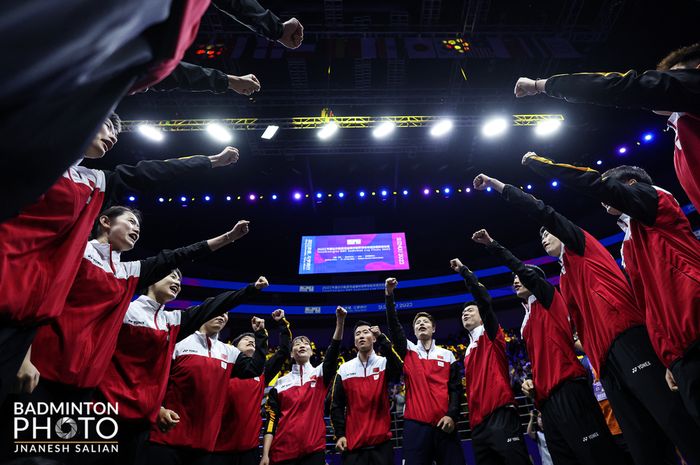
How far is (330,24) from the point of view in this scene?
809cm

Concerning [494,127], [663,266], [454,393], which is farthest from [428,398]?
[494,127]

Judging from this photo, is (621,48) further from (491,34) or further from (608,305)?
(608,305)

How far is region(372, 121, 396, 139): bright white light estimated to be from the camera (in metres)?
9.45

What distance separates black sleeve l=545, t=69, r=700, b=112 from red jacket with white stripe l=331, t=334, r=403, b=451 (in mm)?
3229

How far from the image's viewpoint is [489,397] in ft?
11.5

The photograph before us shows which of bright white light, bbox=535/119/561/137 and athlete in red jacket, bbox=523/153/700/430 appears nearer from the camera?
athlete in red jacket, bbox=523/153/700/430

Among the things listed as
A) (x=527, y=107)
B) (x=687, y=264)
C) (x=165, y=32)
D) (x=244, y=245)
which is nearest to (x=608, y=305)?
(x=687, y=264)

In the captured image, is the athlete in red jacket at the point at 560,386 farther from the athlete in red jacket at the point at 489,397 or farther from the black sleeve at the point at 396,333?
the black sleeve at the point at 396,333

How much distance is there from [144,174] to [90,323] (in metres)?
0.90

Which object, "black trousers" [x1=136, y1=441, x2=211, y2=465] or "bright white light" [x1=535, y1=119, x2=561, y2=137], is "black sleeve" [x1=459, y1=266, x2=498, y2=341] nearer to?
"black trousers" [x1=136, y1=441, x2=211, y2=465]

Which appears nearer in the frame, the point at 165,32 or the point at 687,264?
the point at 165,32

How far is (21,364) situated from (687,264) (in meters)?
3.17

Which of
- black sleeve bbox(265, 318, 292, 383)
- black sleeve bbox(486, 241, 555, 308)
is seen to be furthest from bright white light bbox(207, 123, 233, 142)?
black sleeve bbox(486, 241, 555, 308)

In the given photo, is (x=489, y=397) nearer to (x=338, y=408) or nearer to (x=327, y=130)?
(x=338, y=408)
